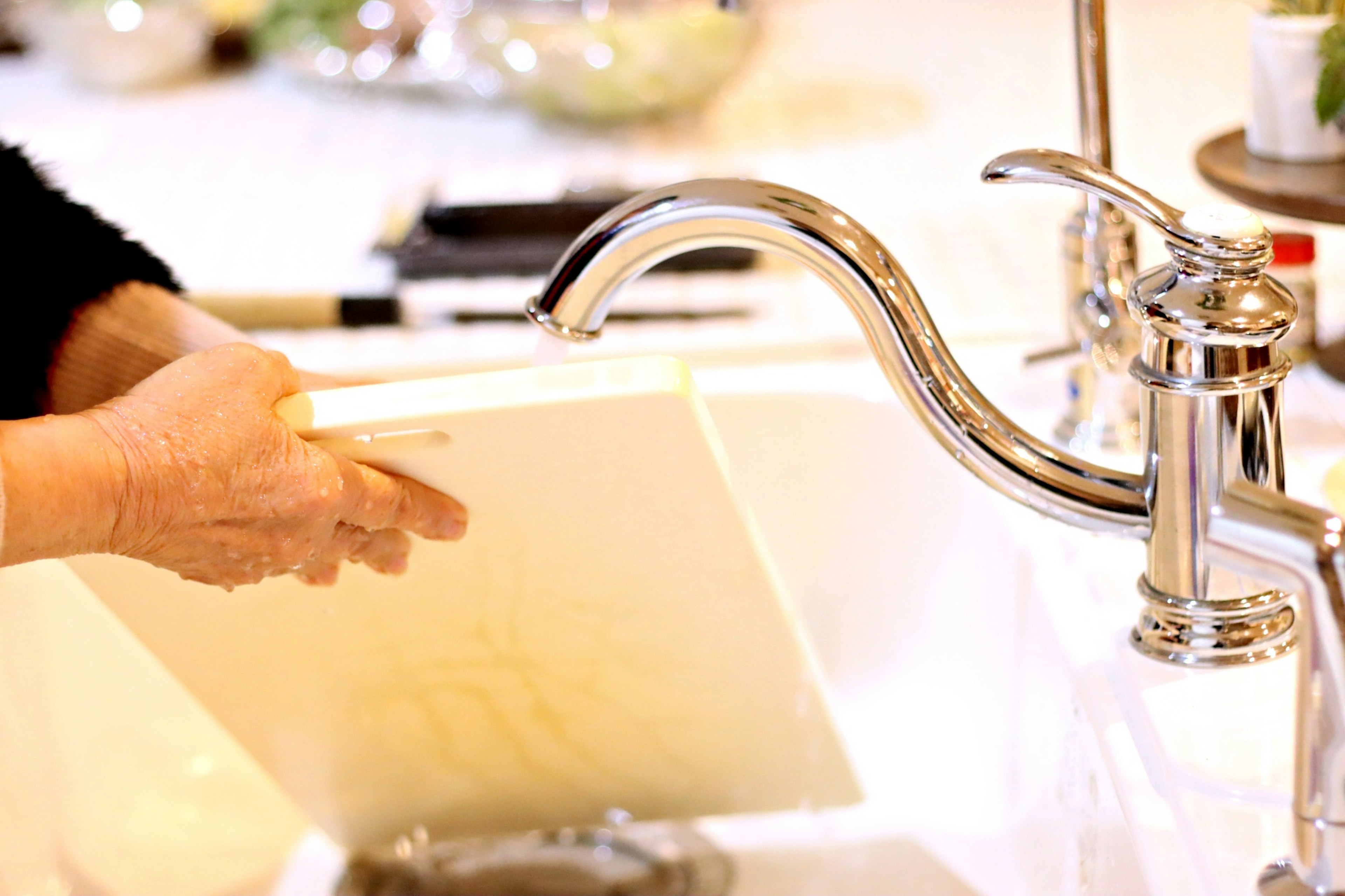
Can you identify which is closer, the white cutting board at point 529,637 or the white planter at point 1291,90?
the white cutting board at point 529,637

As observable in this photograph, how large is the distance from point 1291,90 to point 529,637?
54 cm

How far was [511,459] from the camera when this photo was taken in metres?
0.56

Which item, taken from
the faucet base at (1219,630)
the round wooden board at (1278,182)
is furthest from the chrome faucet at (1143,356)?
the round wooden board at (1278,182)

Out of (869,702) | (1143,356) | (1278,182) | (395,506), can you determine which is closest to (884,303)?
(1143,356)

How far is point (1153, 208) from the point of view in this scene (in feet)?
1.74

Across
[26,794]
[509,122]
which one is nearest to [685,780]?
[26,794]

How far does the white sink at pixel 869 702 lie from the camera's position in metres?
0.63

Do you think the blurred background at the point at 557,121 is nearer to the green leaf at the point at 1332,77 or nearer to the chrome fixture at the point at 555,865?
the green leaf at the point at 1332,77

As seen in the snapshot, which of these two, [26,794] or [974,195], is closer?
[26,794]

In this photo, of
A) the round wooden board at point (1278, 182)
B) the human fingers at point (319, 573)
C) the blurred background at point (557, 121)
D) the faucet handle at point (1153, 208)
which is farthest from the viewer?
the blurred background at point (557, 121)

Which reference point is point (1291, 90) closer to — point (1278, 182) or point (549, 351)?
point (1278, 182)

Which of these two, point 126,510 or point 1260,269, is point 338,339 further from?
point 1260,269

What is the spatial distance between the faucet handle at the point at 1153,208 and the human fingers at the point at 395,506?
262mm

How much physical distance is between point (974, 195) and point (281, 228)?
2.08 feet
